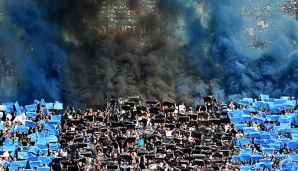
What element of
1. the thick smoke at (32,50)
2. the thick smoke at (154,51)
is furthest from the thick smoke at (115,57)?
the thick smoke at (32,50)

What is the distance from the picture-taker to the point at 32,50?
→ 314 ft

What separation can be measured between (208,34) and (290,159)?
62.4 ft

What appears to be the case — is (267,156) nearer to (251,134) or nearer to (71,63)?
(251,134)

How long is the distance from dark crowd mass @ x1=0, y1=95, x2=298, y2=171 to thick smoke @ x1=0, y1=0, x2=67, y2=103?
18.7 feet

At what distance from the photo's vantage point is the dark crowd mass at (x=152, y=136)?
263 feet

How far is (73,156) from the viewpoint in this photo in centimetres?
8081

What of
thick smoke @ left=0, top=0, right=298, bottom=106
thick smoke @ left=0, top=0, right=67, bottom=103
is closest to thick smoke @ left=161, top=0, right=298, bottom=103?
thick smoke @ left=0, top=0, right=298, bottom=106

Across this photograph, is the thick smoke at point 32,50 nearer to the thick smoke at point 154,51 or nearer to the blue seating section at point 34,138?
the thick smoke at point 154,51

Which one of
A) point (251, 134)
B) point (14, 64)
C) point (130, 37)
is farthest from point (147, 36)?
point (251, 134)

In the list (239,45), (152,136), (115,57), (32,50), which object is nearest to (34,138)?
(152,136)

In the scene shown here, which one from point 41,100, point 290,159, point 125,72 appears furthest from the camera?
point 125,72

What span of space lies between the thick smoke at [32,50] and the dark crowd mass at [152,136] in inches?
224

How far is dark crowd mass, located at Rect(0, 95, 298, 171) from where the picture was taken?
263 feet

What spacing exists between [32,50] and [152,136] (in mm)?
16208
